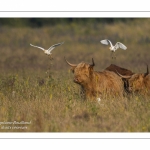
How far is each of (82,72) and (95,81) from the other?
540 mm

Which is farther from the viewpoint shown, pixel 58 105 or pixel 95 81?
pixel 95 81

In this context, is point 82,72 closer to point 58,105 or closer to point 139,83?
point 58,105

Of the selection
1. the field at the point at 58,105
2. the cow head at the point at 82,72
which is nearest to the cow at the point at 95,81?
the cow head at the point at 82,72

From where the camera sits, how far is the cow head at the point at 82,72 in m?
13.7

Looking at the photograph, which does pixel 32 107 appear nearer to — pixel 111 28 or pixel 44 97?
pixel 44 97

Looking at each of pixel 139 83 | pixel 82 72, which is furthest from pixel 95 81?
pixel 139 83

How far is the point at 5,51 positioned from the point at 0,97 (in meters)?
13.7

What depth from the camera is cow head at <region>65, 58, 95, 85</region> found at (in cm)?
1372

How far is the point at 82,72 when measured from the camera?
13.8 metres

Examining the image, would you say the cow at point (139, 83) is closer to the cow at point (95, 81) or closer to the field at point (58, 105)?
the field at point (58, 105)

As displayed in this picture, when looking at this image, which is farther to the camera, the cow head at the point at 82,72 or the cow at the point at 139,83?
the cow at the point at 139,83

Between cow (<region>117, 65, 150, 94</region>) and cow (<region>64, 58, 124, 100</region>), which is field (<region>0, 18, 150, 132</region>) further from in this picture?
cow (<region>64, 58, 124, 100</region>)

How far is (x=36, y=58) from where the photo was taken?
27078mm
